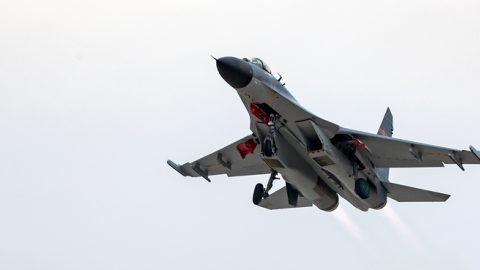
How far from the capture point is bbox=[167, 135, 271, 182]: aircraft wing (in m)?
26.0

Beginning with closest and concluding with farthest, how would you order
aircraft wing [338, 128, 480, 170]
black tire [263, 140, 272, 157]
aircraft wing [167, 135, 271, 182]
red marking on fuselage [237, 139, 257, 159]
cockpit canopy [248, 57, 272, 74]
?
1. black tire [263, 140, 272, 157]
2. cockpit canopy [248, 57, 272, 74]
3. aircraft wing [338, 128, 480, 170]
4. red marking on fuselage [237, 139, 257, 159]
5. aircraft wing [167, 135, 271, 182]

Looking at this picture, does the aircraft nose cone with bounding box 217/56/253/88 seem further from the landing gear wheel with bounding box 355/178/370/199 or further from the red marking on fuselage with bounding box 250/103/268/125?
the landing gear wheel with bounding box 355/178/370/199

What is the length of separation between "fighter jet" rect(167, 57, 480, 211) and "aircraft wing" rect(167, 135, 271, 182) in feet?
4.42

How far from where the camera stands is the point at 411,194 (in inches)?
939

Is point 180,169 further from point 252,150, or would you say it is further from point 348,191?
point 348,191

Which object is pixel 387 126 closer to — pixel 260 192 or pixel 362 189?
pixel 362 189

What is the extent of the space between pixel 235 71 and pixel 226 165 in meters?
7.68

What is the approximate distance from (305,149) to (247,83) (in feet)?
12.1

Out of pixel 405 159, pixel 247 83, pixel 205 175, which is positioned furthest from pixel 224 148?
pixel 405 159

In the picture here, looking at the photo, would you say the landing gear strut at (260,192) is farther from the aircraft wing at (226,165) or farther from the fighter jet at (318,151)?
the aircraft wing at (226,165)

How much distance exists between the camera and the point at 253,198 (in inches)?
909

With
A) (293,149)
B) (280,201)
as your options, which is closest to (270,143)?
(293,149)

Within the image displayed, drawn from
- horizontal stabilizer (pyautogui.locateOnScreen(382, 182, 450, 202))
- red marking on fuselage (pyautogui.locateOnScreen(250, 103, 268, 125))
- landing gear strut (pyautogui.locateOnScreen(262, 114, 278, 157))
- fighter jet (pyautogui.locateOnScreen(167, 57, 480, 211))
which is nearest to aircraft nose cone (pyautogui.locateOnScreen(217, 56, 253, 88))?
fighter jet (pyautogui.locateOnScreen(167, 57, 480, 211))

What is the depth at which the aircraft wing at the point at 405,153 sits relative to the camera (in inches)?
841
